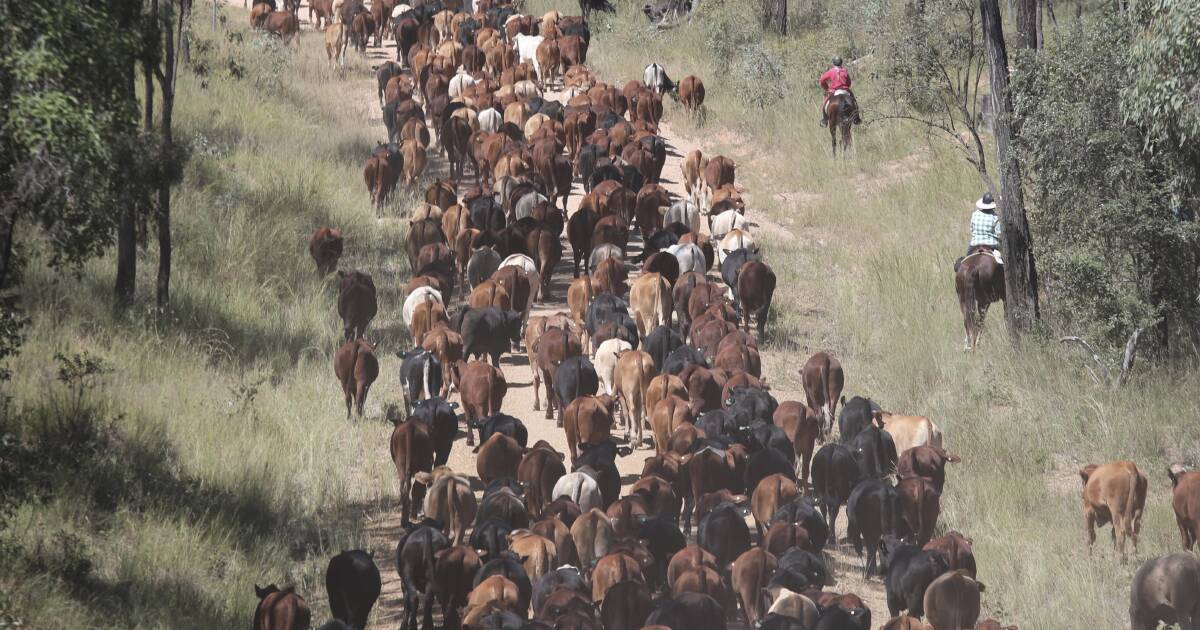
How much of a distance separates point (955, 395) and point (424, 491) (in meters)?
5.98

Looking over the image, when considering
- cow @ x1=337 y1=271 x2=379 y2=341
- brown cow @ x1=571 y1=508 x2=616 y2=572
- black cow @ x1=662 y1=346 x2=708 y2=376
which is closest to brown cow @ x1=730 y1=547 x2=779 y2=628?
brown cow @ x1=571 y1=508 x2=616 y2=572

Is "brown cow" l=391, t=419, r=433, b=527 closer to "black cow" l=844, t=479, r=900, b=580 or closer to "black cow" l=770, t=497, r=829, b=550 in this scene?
"black cow" l=770, t=497, r=829, b=550

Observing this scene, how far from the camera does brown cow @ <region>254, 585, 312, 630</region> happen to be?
9.08 m

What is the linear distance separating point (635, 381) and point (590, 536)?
3.60m

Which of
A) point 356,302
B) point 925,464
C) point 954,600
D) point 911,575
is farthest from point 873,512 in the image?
point 356,302

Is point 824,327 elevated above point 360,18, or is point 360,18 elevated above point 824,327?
point 360,18

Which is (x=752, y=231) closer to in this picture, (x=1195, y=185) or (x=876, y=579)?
(x=1195, y=185)

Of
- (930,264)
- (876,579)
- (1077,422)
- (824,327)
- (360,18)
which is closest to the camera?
(876,579)

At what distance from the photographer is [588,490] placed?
11305mm

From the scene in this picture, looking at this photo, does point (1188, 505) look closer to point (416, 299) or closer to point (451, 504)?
point (451, 504)

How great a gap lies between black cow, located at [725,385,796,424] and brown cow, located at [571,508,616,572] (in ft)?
8.03

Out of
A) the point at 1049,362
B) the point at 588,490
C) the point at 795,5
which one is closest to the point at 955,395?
the point at 1049,362

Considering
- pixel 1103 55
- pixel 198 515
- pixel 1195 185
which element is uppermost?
pixel 1103 55

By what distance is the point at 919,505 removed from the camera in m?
11.0
